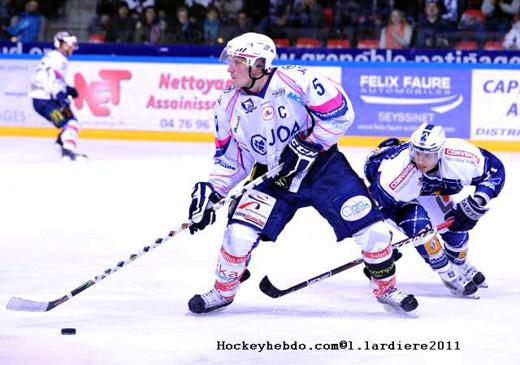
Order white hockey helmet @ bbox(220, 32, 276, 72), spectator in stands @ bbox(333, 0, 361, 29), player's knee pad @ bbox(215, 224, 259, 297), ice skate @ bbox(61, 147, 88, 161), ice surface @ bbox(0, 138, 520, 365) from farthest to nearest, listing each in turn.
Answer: spectator in stands @ bbox(333, 0, 361, 29)
ice skate @ bbox(61, 147, 88, 161)
player's knee pad @ bbox(215, 224, 259, 297)
white hockey helmet @ bbox(220, 32, 276, 72)
ice surface @ bbox(0, 138, 520, 365)

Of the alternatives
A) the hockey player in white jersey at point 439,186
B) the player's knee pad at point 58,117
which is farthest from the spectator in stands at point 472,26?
the hockey player in white jersey at point 439,186

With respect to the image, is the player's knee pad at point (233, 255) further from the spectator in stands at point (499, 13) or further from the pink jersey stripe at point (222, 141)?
the spectator in stands at point (499, 13)

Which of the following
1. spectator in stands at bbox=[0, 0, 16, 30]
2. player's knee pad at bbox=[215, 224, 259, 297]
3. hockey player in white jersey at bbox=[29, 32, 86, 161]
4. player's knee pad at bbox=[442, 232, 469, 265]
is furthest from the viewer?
spectator in stands at bbox=[0, 0, 16, 30]

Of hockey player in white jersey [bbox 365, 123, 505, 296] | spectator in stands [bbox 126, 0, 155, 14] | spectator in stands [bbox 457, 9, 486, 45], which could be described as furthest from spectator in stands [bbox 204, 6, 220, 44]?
hockey player in white jersey [bbox 365, 123, 505, 296]

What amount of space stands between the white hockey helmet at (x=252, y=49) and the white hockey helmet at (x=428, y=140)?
82 cm

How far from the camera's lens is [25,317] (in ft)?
15.4

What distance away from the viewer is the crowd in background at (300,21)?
12.5m

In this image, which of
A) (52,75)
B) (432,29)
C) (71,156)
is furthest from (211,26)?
(71,156)

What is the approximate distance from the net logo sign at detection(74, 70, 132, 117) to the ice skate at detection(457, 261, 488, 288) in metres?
7.50

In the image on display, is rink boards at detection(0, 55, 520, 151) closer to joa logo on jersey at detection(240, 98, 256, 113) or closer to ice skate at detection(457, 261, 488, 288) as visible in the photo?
ice skate at detection(457, 261, 488, 288)

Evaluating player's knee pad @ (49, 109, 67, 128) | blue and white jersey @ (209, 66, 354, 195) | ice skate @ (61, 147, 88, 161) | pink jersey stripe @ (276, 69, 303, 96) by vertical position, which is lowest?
ice skate @ (61, 147, 88, 161)

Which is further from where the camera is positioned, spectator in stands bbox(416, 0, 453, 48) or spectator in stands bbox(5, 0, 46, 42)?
spectator in stands bbox(5, 0, 46, 42)

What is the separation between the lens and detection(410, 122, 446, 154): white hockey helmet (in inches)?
196

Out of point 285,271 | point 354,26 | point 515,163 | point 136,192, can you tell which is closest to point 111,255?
point 285,271
